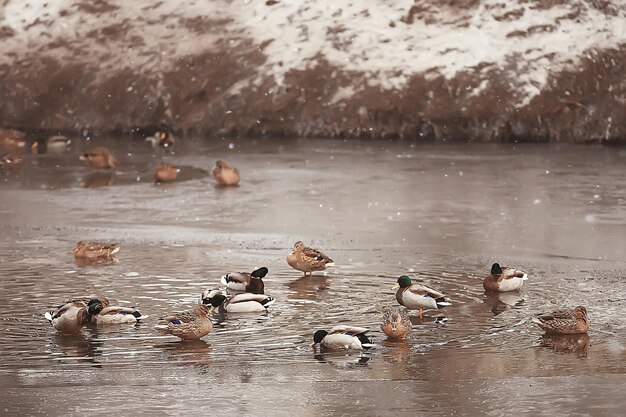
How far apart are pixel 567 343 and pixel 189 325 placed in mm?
3049

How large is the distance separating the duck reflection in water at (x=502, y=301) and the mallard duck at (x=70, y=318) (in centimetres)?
366

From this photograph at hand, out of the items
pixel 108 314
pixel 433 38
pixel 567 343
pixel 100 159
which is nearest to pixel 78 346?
pixel 108 314

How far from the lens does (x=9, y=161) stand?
25594 mm

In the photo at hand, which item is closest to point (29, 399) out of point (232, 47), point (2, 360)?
point (2, 360)

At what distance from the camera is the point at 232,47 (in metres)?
33.8

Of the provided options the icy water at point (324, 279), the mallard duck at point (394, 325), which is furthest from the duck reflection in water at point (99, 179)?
the mallard duck at point (394, 325)

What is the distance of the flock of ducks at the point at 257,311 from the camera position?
1093 centimetres

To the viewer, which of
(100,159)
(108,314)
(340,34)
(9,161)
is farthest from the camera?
(340,34)

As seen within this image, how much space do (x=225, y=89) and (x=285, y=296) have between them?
19764 mm

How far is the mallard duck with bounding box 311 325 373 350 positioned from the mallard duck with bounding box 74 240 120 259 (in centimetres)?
472

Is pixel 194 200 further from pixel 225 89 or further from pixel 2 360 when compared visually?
pixel 225 89

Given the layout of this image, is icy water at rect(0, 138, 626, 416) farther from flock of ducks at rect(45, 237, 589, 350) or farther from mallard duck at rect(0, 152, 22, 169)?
mallard duck at rect(0, 152, 22, 169)

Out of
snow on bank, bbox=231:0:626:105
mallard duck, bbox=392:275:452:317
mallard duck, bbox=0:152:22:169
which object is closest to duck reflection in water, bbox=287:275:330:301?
mallard duck, bbox=392:275:452:317

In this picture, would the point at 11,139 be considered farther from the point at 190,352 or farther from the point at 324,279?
the point at 190,352
